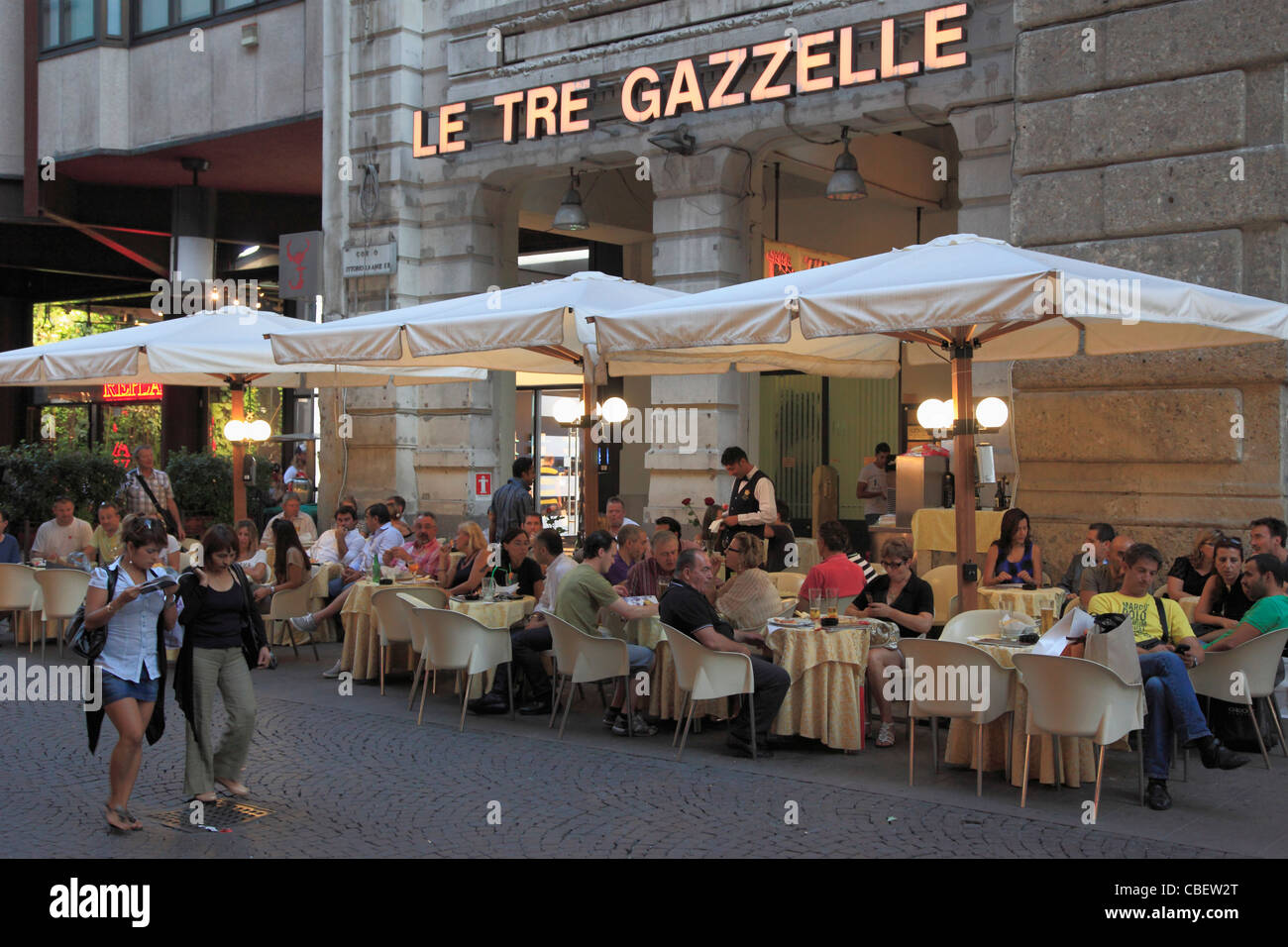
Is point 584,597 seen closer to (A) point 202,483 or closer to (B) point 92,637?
(B) point 92,637

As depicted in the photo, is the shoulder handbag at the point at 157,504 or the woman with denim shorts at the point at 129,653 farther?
the shoulder handbag at the point at 157,504

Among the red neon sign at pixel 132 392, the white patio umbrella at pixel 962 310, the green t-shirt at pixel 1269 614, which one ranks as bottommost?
the green t-shirt at pixel 1269 614

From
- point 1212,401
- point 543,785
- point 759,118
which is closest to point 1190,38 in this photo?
point 1212,401

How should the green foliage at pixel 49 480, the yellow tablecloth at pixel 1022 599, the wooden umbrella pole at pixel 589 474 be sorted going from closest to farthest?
1. the yellow tablecloth at pixel 1022 599
2. the wooden umbrella pole at pixel 589 474
3. the green foliage at pixel 49 480

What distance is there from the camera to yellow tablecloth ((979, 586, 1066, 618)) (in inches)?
357

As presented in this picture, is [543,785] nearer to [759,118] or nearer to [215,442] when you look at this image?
[759,118]

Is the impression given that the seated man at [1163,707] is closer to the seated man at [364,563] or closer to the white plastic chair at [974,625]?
the white plastic chair at [974,625]

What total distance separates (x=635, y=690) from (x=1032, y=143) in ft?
20.8

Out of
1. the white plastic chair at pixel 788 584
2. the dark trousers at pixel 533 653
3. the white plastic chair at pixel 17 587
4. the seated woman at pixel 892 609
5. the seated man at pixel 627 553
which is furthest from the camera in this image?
the white plastic chair at pixel 17 587

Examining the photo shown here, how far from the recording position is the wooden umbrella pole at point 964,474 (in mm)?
8672

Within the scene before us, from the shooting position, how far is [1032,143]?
11.4 metres

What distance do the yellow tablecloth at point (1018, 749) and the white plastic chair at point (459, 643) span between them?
3.23 metres

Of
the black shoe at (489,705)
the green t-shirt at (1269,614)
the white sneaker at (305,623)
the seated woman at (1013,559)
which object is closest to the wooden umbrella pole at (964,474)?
the seated woman at (1013,559)

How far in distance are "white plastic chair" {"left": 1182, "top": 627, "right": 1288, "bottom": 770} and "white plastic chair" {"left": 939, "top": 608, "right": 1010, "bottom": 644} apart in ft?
4.00
